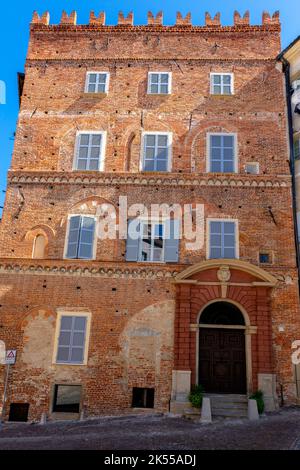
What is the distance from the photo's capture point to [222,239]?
16.6m

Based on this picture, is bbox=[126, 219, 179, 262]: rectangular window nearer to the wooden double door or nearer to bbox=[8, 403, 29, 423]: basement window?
the wooden double door

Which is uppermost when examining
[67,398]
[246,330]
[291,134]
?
[291,134]

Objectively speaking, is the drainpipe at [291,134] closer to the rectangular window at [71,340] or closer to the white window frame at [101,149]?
the white window frame at [101,149]

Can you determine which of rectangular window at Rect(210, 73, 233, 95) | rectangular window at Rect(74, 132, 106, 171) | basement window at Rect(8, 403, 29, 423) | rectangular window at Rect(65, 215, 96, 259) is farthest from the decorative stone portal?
rectangular window at Rect(210, 73, 233, 95)

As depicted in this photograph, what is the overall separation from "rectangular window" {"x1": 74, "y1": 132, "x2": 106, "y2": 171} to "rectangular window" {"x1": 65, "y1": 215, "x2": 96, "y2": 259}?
7.42ft

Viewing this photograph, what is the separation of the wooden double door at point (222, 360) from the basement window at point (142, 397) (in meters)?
1.77

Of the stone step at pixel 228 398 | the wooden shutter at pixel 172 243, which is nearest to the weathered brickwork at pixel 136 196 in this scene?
the wooden shutter at pixel 172 243

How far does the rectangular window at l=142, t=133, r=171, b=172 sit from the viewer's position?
1769cm

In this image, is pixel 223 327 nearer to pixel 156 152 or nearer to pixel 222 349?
pixel 222 349

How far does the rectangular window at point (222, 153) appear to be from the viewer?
17594 mm

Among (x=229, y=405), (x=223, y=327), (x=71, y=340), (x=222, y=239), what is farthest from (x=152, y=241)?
(x=229, y=405)

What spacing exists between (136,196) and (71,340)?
5.96 meters
